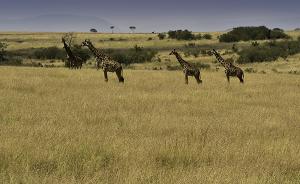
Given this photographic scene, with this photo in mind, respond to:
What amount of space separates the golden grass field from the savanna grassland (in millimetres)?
20

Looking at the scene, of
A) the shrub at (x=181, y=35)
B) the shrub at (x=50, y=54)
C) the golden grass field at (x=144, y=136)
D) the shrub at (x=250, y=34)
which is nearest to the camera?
the golden grass field at (x=144, y=136)

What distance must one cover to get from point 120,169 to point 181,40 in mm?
81902

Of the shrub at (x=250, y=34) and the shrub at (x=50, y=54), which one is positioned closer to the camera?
the shrub at (x=50, y=54)

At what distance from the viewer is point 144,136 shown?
9.94 m

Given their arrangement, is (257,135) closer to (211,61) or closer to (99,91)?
(99,91)

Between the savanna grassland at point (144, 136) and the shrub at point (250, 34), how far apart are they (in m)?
63.3

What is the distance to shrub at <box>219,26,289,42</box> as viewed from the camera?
8162 cm

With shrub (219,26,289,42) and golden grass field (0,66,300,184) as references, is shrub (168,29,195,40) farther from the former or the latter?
golden grass field (0,66,300,184)

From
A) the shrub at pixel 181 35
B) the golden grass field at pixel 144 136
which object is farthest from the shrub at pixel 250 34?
the golden grass field at pixel 144 136

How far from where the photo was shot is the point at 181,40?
289 ft

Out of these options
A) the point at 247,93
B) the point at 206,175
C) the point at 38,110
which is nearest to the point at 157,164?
the point at 206,175

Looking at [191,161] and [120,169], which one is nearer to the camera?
[120,169]

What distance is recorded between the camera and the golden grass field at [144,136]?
6809mm

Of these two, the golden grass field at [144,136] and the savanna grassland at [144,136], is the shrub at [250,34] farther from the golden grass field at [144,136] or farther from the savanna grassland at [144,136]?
the golden grass field at [144,136]
